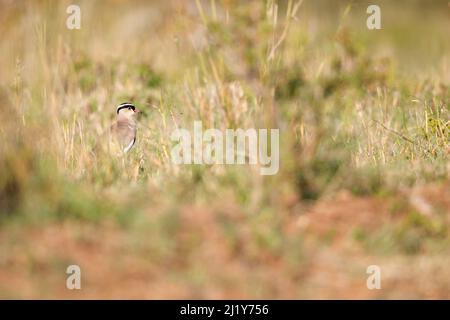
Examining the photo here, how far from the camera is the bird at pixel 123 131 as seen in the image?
7.69 meters

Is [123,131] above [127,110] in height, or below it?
below

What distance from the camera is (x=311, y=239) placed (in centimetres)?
505

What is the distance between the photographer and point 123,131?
8.14m

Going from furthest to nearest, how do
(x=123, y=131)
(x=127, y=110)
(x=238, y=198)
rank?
1. (x=127, y=110)
2. (x=123, y=131)
3. (x=238, y=198)

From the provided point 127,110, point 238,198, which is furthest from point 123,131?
point 238,198

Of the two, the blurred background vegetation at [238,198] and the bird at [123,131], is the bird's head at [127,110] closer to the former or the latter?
the bird at [123,131]

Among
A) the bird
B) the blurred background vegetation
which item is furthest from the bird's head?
the blurred background vegetation

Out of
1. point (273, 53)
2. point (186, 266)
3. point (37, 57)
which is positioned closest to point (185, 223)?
point (186, 266)

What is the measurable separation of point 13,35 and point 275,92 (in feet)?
11.2

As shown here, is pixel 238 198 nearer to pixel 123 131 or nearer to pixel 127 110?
pixel 123 131

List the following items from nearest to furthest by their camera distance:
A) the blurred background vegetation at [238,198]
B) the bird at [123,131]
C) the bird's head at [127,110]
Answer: the blurred background vegetation at [238,198], the bird at [123,131], the bird's head at [127,110]

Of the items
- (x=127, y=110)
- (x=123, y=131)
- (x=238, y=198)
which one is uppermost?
(x=127, y=110)

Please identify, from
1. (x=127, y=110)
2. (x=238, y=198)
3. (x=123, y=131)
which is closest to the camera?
(x=238, y=198)

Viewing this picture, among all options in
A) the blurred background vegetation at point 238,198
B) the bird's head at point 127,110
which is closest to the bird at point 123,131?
the bird's head at point 127,110
